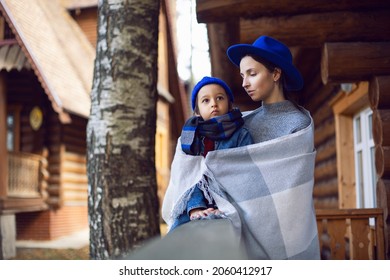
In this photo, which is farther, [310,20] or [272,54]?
[310,20]

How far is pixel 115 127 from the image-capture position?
2570 mm

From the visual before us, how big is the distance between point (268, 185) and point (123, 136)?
1.31 m

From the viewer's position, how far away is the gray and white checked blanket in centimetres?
137

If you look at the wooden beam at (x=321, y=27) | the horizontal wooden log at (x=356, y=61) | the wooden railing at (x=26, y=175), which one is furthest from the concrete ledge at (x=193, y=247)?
the wooden railing at (x=26, y=175)

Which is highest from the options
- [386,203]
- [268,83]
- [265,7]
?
[265,7]

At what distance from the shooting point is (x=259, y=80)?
4.99 ft

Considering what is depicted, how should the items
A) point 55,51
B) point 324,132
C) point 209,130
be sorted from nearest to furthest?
point 209,130 → point 324,132 → point 55,51

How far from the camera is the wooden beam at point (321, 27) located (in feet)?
9.02

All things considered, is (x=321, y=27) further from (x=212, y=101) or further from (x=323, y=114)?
(x=323, y=114)

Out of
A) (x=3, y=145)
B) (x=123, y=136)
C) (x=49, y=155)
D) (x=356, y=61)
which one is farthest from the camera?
(x=49, y=155)

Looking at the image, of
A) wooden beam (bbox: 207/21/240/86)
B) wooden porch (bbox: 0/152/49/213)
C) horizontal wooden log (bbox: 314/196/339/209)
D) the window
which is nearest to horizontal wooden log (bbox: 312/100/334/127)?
the window

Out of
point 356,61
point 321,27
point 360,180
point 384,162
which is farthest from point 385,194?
point 360,180

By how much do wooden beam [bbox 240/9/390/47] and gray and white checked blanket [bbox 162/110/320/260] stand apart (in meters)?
1.50
